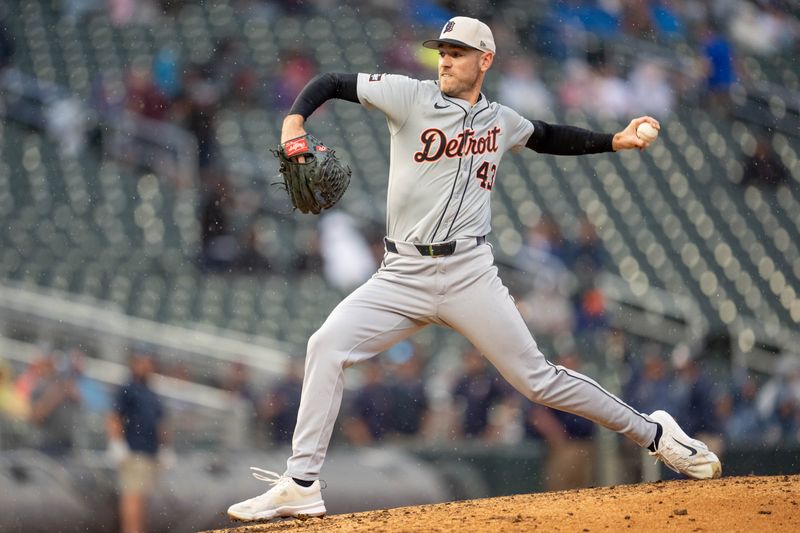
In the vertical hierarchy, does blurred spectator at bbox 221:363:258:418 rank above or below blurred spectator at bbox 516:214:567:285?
below

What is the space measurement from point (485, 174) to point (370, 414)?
190 inches

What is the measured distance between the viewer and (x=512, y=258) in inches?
403

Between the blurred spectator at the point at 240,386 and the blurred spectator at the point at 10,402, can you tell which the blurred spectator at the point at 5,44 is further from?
the blurred spectator at the point at 240,386

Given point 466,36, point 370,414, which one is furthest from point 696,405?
point 466,36

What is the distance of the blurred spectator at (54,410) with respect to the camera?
8000 mm

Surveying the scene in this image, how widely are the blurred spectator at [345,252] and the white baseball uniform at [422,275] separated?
6342 millimetres

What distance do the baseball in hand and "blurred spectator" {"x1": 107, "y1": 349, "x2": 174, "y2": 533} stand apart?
159 inches

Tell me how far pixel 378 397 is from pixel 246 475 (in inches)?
70.3

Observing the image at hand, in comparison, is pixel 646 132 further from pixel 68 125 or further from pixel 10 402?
pixel 68 125

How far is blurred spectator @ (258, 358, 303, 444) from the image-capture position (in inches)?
334

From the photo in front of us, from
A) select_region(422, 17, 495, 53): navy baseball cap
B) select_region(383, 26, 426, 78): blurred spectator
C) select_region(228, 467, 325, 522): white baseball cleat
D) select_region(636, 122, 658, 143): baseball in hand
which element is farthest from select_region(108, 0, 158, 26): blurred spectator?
select_region(228, 467, 325, 522): white baseball cleat

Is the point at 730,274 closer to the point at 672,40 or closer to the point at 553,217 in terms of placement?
the point at 553,217

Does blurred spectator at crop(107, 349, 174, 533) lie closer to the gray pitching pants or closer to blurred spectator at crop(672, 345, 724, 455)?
the gray pitching pants

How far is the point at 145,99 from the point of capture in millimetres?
11320
